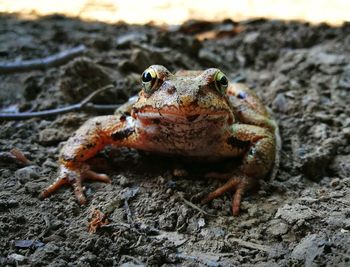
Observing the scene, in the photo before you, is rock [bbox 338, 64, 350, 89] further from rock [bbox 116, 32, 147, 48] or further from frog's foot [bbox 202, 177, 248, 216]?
rock [bbox 116, 32, 147, 48]

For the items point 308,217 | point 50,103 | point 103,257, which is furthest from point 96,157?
point 308,217

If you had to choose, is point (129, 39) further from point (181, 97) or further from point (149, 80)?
point (181, 97)

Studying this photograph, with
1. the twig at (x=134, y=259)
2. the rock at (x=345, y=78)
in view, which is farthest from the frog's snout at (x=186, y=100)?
the rock at (x=345, y=78)

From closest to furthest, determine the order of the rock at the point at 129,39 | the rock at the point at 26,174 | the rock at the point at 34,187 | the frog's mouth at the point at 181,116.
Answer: the frog's mouth at the point at 181,116, the rock at the point at 34,187, the rock at the point at 26,174, the rock at the point at 129,39

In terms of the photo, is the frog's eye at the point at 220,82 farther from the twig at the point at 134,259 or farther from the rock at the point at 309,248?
the twig at the point at 134,259

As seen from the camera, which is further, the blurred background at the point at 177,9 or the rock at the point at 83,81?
the blurred background at the point at 177,9

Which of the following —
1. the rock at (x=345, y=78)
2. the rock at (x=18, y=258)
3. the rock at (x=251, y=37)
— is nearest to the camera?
the rock at (x=18, y=258)

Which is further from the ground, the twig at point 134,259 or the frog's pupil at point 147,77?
the frog's pupil at point 147,77

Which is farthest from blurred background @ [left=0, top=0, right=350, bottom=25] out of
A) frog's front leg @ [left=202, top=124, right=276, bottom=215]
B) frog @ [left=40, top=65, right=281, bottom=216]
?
frog's front leg @ [left=202, top=124, right=276, bottom=215]
